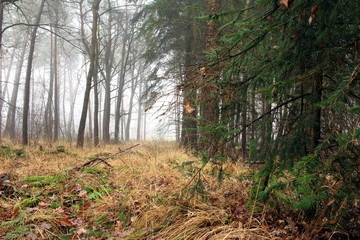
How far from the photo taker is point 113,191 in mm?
3021

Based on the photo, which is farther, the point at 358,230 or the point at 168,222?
the point at 168,222

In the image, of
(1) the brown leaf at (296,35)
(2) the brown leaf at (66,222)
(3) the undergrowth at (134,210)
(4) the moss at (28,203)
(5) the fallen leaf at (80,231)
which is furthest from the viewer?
(4) the moss at (28,203)

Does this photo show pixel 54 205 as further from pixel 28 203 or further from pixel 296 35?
pixel 296 35

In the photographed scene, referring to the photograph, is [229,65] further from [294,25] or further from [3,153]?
[3,153]

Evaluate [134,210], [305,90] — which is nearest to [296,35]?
[305,90]

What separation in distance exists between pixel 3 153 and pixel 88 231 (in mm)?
4334

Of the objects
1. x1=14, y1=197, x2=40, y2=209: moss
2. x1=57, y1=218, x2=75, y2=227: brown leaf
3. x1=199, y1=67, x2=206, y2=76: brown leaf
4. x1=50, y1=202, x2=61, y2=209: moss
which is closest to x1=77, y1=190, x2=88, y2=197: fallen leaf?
x1=50, y1=202, x2=61, y2=209: moss

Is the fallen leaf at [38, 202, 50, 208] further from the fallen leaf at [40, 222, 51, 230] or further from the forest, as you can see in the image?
the fallen leaf at [40, 222, 51, 230]

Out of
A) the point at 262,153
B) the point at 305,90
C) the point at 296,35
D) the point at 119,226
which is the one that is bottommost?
the point at 119,226

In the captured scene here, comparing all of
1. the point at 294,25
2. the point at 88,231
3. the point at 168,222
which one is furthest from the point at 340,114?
the point at 88,231

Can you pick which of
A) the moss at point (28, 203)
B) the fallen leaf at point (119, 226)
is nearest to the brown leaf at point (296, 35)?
the fallen leaf at point (119, 226)

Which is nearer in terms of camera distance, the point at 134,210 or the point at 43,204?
the point at 134,210

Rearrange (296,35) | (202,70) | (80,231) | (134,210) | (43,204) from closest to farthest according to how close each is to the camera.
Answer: (296,35), (202,70), (80,231), (134,210), (43,204)

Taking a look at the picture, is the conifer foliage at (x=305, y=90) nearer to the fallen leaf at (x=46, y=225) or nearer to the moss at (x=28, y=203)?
the fallen leaf at (x=46, y=225)
